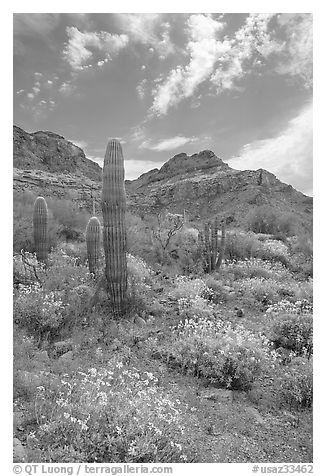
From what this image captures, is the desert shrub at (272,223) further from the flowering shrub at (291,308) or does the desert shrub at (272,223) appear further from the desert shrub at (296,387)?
the desert shrub at (296,387)

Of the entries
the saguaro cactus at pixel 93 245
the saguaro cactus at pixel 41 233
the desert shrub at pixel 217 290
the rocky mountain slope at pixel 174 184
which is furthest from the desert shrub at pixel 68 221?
the rocky mountain slope at pixel 174 184

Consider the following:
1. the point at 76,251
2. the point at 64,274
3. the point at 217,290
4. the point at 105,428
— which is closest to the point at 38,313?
the point at 64,274

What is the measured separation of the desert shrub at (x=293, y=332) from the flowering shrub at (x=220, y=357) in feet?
2.39

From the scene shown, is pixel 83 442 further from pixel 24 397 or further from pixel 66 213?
pixel 66 213

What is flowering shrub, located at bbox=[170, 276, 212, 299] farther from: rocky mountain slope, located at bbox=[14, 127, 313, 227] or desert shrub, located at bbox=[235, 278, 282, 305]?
rocky mountain slope, located at bbox=[14, 127, 313, 227]

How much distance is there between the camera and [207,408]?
16.0ft

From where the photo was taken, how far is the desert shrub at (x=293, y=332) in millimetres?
6747

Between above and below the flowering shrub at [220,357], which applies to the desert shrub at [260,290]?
above

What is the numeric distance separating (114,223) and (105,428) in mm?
4490

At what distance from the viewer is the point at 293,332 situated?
276 inches

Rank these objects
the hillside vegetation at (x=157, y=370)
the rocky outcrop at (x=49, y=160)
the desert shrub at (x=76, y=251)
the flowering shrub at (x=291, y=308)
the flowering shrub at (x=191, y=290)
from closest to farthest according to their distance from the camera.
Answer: the hillside vegetation at (x=157, y=370) → the flowering shrub at (x=291, y=308) → the flowering shrub at (x=191, y=290) → the desert shrub at (x=76, y=251) → the rocky outcrop at (x=49, y=160)

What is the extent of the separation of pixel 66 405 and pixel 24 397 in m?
0.67

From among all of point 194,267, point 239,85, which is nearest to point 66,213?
point 194,267
